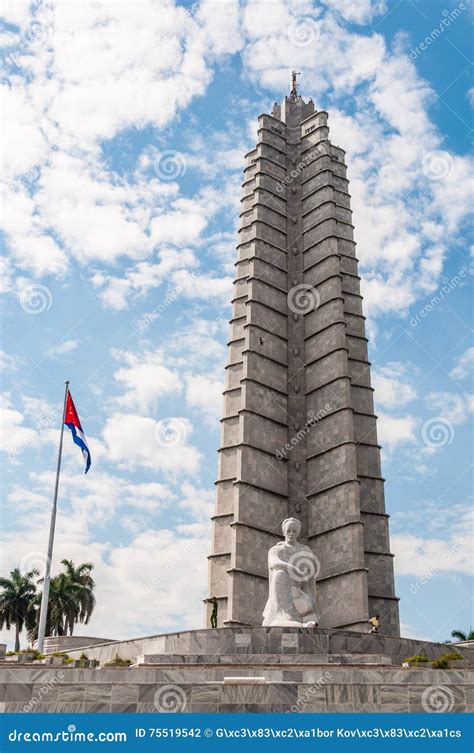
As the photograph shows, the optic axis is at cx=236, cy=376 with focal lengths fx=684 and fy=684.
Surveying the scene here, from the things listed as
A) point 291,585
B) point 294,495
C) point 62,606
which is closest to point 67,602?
point 62,606

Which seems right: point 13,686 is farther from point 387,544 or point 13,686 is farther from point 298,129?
point 298,129

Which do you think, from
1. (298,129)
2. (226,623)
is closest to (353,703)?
(226,623)

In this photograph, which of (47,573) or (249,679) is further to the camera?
(47,573)

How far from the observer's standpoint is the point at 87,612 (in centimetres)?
4241

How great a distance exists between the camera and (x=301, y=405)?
34656 mm

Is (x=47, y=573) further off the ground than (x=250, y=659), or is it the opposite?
(x=47, y=573)

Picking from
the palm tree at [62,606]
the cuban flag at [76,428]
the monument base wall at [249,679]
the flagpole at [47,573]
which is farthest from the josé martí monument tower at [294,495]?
the palm tree at [62,606]

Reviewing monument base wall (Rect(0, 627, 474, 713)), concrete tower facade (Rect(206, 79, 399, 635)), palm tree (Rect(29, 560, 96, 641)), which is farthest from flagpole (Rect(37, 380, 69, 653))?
palm tree (Rect(29, 560, 96, 641))

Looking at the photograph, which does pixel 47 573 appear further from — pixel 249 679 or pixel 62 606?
pixel 62 606

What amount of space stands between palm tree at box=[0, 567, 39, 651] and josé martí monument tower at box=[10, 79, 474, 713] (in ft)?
51.9

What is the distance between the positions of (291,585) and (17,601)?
92.2ft

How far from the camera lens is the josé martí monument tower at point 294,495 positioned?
525 inches

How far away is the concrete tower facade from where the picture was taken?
95.5ft

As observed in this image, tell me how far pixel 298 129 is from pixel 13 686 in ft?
136
